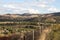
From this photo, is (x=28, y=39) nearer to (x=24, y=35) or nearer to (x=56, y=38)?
(x=24, y=35)

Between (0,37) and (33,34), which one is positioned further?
(0,37)

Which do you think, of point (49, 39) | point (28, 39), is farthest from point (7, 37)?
point (49, 39)

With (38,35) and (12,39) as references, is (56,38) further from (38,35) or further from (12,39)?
(12,39)

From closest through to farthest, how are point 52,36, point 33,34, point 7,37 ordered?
1. point 33,34
2. point 7,37
3. point 52,36

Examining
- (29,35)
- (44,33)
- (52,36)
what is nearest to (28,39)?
(29,35)

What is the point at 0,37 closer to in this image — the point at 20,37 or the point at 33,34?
the point at 20,37

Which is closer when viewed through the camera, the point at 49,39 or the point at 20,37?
the point at 20,37

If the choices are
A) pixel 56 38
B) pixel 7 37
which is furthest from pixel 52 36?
pixel 7 37

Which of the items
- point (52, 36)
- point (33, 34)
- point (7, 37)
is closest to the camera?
point (33, 34)
